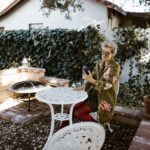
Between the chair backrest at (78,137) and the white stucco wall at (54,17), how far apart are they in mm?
7330

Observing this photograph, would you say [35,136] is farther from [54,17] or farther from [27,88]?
[54,17]

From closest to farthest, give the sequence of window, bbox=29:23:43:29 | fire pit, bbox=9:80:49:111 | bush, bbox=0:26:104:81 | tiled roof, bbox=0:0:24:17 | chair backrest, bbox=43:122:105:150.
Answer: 1. chair backrest, bbox=43:122:105:150
2. fire pit, bbox=9:80:49:111
3. bush, bbox=0:26:104:81
4. window, bbox=29:23:43:29
5. tiled roof, bbox=0:0:24:17

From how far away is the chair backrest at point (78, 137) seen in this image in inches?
66.6

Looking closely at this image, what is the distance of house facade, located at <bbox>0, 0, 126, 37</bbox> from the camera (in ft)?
32.6

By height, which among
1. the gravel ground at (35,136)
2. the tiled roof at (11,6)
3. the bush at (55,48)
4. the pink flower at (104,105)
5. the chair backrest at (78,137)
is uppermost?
the tiled roof at (11,6)

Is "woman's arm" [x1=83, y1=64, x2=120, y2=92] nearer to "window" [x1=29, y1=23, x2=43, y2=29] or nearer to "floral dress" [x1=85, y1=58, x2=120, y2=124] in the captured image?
"floral dress" [x1=85, y1=58, x2=120, y2=124]

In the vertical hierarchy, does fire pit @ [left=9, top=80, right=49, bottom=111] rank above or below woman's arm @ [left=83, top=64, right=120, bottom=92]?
below

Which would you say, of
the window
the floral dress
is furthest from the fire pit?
the window

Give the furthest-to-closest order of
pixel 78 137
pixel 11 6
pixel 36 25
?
1. pixel 11 6
2. pixel 36 25
3. pixel 78 137

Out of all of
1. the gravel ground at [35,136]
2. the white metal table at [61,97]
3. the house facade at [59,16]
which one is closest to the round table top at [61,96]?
the white metal table at [61,97]

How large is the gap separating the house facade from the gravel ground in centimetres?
359

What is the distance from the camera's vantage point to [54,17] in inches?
449

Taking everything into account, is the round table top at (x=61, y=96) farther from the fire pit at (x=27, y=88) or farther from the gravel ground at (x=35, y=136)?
the fire pit at (x=27, y=88)

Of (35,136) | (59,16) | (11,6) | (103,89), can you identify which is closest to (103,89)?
(103,89)
